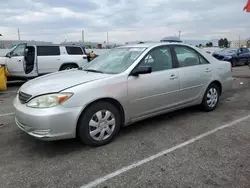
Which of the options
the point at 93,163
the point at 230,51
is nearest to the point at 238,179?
the point at 93,163

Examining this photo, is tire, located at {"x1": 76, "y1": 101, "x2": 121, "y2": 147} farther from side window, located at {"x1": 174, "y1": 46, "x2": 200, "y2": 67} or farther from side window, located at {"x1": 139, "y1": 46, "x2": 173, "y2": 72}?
side window, located at {"x1": 174, "y1": 46, "x2": 200, "y2": 67}

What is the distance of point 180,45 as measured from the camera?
4.74 meters

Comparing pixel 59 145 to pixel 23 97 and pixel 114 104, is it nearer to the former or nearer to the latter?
pixel 23 97

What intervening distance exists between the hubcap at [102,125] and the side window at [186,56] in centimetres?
190

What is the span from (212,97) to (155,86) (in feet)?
6.09

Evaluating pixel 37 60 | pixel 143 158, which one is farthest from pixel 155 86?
pixel 37 60

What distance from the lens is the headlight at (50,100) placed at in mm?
3156

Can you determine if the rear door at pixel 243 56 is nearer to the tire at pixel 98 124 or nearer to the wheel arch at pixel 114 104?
the wheel arch at pixel 114 104

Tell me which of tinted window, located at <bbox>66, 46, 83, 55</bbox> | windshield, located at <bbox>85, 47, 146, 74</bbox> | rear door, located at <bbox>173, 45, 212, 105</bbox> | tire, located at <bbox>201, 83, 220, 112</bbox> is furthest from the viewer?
tinted window, located at <bbox>66, 46, 83, 55</bbox>

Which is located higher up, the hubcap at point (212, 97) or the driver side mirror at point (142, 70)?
the driver side mirror at point (142, 70)

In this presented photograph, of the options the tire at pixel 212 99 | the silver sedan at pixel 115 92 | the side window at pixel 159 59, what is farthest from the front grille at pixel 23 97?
the tire at pixel 212 99

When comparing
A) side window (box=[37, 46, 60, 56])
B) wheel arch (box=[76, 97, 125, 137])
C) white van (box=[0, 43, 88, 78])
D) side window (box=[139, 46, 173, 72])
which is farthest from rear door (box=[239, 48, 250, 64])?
wheel arch (box=[76, 97, 125, 137])

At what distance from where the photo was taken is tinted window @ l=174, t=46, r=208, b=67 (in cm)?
461

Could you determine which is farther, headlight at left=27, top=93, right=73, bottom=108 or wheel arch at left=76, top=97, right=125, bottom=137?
wheel arch at left=76, top=97, right=125, bottom=137
